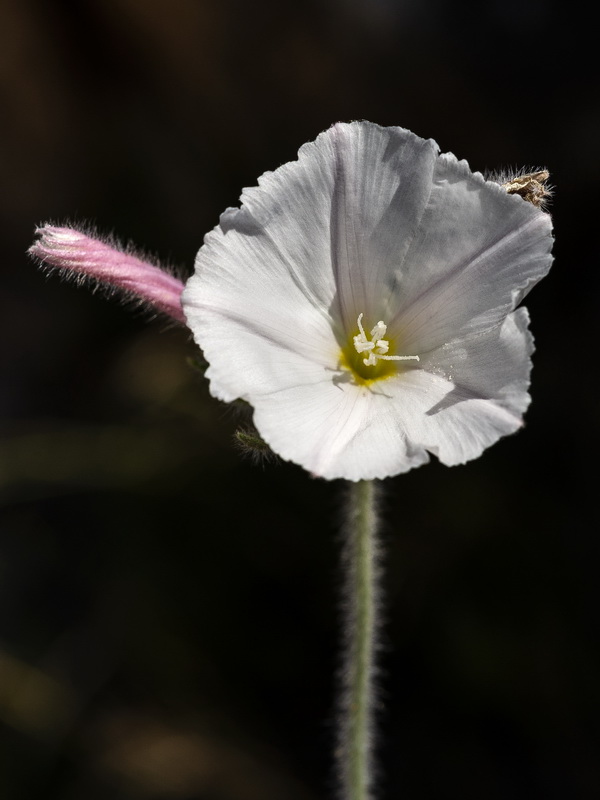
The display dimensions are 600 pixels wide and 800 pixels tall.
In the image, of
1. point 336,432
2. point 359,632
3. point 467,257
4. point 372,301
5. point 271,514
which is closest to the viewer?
point 336,432

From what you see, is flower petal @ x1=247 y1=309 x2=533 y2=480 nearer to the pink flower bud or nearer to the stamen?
the stamen

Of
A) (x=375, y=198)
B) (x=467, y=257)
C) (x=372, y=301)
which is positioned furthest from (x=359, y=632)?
(x=375, y=198)

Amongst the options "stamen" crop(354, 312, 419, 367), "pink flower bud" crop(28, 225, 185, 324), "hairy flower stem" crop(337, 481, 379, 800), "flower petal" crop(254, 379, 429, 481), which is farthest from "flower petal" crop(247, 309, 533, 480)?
"pink flower bud" crop(28, 225, 185, 324)

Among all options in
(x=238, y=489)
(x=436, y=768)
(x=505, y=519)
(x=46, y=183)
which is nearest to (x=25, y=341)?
(x=46, y=183)

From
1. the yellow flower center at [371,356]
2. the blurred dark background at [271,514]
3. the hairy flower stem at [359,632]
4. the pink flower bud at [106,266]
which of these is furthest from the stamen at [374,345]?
the blurred dark background at [271,514]

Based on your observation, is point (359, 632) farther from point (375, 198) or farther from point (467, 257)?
point (375, 198)

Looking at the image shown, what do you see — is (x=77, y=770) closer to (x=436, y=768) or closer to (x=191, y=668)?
(x=191, y=668)
